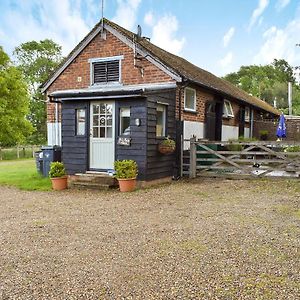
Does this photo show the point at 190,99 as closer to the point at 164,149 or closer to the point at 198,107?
the point at 198,107

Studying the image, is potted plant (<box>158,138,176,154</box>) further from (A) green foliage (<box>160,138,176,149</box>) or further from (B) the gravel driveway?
(B) the gravel driveway

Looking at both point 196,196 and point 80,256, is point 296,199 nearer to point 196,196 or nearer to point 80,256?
point 196,196

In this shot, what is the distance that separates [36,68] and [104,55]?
85.1ft

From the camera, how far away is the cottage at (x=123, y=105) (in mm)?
9758

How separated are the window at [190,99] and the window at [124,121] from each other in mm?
2519

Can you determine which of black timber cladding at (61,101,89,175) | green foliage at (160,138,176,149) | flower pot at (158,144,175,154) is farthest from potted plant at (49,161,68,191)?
green foliage at (160,138,176,149)

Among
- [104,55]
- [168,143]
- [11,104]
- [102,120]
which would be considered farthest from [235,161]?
[11,104]

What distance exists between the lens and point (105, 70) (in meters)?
12.4

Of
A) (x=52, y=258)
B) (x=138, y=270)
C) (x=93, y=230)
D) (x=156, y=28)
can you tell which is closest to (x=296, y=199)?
(x=93, y=230)

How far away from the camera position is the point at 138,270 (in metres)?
3.73

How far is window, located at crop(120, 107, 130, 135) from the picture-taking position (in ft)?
32.7

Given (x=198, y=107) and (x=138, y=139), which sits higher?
A: (x=198, y=107)

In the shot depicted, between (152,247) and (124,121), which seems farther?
(124,121)

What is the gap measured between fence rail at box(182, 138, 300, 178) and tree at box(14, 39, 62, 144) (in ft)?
89.2
